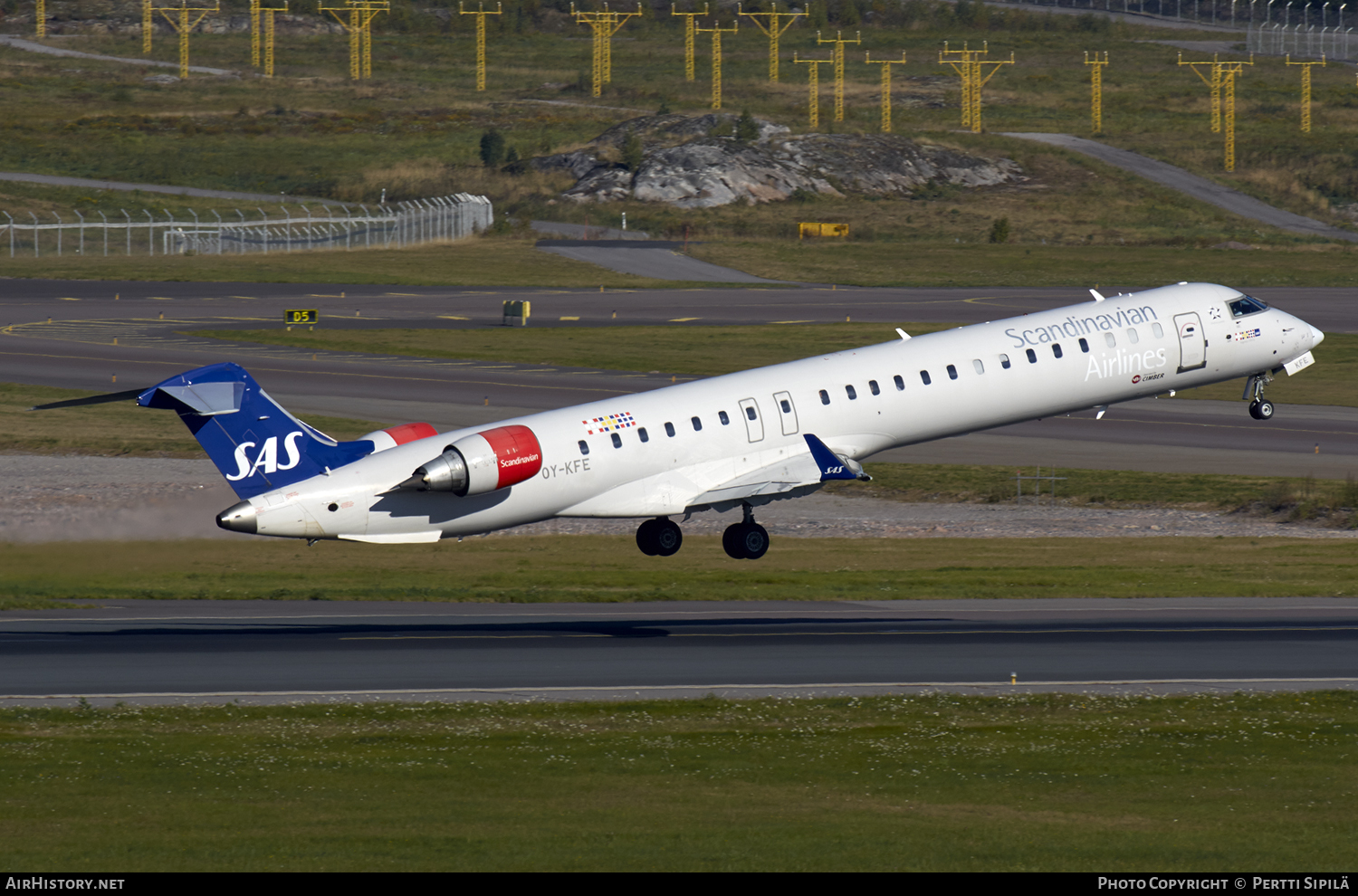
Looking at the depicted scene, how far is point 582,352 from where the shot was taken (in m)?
92.7

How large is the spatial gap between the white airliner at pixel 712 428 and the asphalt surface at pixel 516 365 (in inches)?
925

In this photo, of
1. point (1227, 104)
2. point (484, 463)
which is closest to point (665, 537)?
point (484, 463)

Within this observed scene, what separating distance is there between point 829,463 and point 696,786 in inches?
615

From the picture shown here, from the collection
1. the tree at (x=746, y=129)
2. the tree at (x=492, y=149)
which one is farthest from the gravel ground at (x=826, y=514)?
the tree at (x=492, y=149)

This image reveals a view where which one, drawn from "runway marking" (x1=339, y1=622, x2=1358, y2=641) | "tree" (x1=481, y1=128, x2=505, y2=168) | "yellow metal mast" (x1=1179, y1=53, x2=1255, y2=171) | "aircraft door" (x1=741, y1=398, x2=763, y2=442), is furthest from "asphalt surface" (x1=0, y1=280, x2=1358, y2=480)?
"yellow metal mast" (x1=1179, y1=53, x2=1255, y2=171)

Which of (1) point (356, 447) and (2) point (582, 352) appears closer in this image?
(1) point (356, 447)

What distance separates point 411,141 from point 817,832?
157 m

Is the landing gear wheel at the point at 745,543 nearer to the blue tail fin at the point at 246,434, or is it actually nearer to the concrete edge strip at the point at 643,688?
the concrete edge strip at the point at 643,688

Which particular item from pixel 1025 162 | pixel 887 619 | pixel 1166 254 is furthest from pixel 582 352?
pixel 1025 162

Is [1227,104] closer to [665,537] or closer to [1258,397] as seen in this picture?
[1258,397]

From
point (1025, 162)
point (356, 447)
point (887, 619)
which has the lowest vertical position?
point (887, 619)

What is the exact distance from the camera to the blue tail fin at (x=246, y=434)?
3950cm

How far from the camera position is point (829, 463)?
42.7 metres

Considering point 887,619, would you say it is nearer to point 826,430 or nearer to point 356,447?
point 826,430
